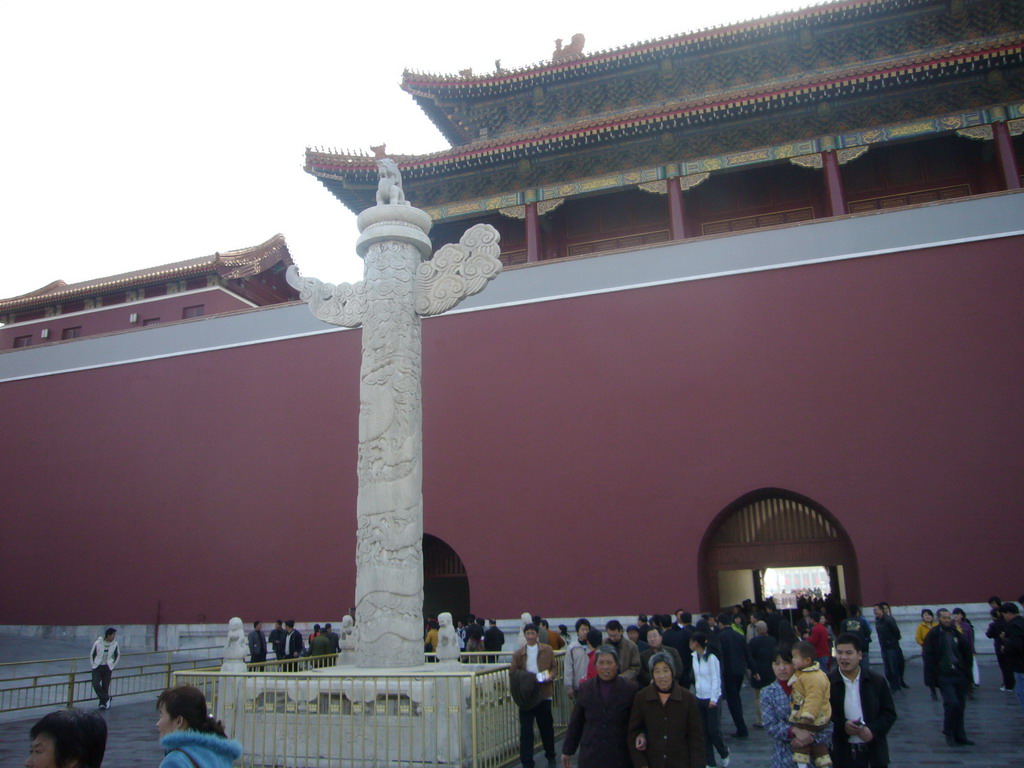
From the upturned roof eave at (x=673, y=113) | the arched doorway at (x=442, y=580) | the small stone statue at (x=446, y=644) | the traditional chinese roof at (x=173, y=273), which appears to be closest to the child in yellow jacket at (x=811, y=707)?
the small stone statue at (x=446, y=644)

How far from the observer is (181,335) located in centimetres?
1506

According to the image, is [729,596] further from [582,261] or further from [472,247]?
[472,247]

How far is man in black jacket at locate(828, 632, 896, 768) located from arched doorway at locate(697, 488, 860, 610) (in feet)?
24.9

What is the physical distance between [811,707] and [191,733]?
2635 millimetres

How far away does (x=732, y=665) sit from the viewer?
6590 mm

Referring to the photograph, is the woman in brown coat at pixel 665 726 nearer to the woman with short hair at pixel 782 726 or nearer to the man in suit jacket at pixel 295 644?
the woman with short hair at pixel 782 726

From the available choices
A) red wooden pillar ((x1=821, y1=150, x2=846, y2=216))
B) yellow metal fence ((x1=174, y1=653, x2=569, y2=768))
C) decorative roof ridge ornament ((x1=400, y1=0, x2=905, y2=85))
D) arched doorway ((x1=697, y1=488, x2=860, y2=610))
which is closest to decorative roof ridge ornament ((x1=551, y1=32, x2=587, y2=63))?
decorative roof ridge ornament ((x1=400, y1=0, x2=905, y2=85))

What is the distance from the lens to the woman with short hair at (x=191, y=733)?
7.48ft

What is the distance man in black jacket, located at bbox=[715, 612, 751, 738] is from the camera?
260 inches

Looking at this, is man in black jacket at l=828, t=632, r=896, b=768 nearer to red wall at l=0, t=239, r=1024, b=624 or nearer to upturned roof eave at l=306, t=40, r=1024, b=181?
red wall at l=0, t=239, r=1024, b=624

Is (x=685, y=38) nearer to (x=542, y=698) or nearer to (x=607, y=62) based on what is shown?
(x=607, y=62)

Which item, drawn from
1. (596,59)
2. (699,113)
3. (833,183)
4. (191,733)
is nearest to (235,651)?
(191,733)

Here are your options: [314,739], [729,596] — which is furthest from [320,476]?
[314,739]

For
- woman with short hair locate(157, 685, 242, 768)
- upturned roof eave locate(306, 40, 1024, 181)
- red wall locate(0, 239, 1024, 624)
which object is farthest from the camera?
upturned roof eave locate(306, 40, 1024, 181)
